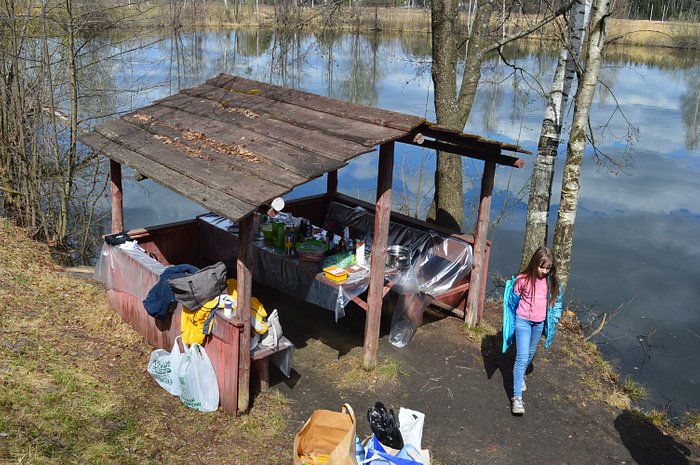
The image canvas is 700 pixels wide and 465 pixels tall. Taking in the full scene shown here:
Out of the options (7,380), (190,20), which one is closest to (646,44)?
(190,20)

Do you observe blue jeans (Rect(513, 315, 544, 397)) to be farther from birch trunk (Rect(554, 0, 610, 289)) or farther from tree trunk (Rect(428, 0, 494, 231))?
tree trunk (Rect(428, 0, 494, 231))

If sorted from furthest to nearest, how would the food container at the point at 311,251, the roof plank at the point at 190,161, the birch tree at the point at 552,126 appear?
the birch tree at the point at 552,126
the food container at the point at 311,251
the roof plank at the point at 190,161

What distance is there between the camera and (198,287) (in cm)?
576

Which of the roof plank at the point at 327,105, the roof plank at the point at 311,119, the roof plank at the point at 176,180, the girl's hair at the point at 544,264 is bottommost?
the girl's hair at the point at 544,264

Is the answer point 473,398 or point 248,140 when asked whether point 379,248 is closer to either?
point 248,140

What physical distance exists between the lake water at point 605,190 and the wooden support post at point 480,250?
2562 millimetres

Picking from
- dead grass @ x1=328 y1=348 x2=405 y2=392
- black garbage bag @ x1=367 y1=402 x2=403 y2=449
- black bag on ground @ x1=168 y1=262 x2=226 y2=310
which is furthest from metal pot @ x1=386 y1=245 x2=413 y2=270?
black garbage bag @ x1=367 y1=402 x2=403 y2=449

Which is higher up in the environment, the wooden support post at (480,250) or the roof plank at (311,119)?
the roof plank at (311,119)

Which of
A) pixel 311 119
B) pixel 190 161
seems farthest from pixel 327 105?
pixel 190 161

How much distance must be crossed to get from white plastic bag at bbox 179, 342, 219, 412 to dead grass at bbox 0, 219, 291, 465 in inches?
3.8

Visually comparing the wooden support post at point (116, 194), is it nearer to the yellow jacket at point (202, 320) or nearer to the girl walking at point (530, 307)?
the yellow jacket at point (202, 320)

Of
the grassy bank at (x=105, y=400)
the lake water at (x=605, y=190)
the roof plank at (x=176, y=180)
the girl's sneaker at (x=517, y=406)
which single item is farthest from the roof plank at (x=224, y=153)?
the lake water at (x=605, y=190)

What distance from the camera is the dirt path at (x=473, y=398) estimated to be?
19.0ft

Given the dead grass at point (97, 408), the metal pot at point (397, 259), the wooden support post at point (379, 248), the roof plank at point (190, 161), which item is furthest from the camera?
the metal pot at point (397, 259)
